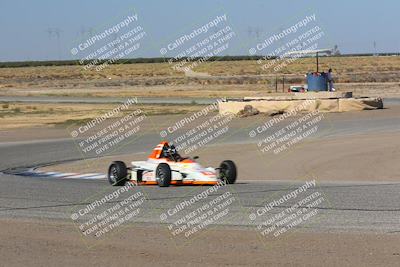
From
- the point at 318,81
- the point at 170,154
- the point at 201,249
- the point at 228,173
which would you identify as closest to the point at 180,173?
the point at 170,154

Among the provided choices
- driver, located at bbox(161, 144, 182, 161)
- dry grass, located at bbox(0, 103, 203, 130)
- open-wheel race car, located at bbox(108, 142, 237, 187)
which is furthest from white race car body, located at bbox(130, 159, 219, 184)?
dry grass, located at bbox(0, 103, 203, 130)

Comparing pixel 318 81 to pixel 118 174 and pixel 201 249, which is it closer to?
pixel 118 174

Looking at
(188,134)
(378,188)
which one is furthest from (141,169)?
(188,134)

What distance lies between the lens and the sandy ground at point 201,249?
8.80 metres

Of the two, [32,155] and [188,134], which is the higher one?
[32,155]

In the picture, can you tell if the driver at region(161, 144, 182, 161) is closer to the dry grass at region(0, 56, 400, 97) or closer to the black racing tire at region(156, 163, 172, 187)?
the black racing tire at region(156, 163, 172, 187)

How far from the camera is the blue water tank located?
133ft

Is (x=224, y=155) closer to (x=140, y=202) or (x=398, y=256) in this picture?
(x=140, y=202)

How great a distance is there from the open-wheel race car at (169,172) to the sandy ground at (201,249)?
4981mm

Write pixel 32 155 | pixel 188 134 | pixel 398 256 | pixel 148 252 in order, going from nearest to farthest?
pixel 398 256, pixel 148 252, pixel 32 155, pixel 188 134

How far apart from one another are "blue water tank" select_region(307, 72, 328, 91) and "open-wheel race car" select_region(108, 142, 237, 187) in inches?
946

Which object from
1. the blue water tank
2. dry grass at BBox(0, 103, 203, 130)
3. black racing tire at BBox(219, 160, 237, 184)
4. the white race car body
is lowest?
the blue water tank

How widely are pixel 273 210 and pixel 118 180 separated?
5398 mm

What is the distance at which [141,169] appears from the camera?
55.3 ft
